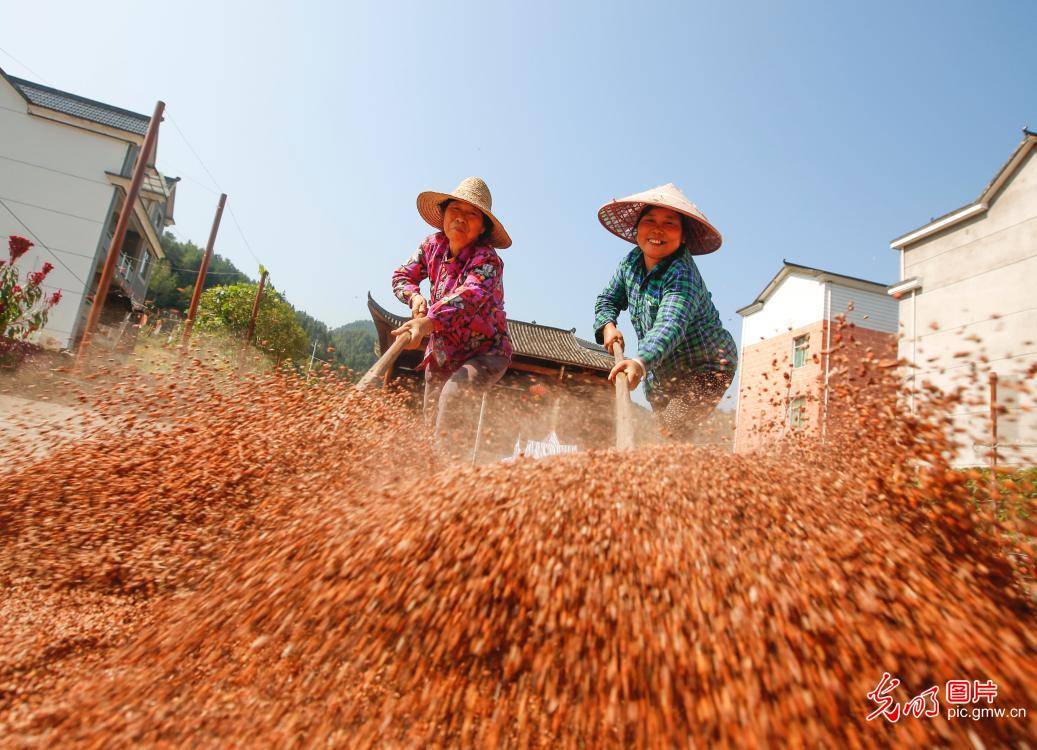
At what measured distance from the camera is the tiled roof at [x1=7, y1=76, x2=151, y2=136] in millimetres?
19484

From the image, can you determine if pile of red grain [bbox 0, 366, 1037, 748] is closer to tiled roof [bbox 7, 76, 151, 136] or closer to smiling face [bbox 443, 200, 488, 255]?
smiling face [bbox 443, 200, 488, 255]

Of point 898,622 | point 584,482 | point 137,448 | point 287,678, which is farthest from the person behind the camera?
point 137,448

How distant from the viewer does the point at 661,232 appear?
133 inches

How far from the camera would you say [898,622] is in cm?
120

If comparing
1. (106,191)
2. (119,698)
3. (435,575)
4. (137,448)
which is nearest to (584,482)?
(435,575)

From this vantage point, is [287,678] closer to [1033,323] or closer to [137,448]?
[137,448]

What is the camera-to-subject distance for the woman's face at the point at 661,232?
3363 mm

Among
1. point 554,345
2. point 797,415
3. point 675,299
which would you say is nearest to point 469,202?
point 675,299

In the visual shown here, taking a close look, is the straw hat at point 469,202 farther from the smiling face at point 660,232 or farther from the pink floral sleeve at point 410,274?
the smiling face at point 660,232

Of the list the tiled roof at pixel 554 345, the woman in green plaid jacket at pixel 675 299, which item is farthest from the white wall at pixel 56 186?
the woman in green plaid jacket at pixel 675 299

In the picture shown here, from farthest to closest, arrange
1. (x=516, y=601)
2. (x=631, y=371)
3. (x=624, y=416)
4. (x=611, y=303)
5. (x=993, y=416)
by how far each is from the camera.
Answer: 1. (x=611, y=303)
2. (x=631, y=371)
3. (x=624, y=416)
4. (x=993, y=416)
5. (x=516, y=601)

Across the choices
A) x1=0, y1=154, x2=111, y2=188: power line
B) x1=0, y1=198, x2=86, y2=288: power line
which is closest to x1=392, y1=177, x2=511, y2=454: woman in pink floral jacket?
x1=0, y1=198, x2=86, y2=288: power line

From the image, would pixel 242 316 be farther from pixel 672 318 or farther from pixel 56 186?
pixel 672 318

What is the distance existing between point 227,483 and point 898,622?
205 centimetres
